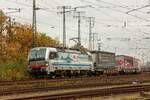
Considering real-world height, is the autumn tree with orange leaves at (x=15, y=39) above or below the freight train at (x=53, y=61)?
above

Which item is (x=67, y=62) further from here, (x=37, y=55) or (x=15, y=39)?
(x=15, y=39)

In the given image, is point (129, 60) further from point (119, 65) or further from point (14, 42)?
point (14, 42)

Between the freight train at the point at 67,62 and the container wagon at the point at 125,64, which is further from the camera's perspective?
the container wagon at the point at 125,64

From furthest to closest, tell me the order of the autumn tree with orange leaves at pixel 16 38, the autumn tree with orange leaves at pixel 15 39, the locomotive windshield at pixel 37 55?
the autumn tree with orange leaves at pixel 16 38, the autumn tree with orange leaves at pixel 15 39, the locomotive windshield at pixel 37 55

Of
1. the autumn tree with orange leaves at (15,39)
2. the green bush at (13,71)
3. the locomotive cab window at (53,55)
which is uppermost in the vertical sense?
the autumn tree with orange leaves at (15,39)

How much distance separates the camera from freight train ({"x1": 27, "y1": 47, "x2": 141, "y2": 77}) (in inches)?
1702

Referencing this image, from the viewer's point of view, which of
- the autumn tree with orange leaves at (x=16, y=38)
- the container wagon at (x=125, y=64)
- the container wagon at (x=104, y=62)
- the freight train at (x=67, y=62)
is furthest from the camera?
the autumn tree with orange leaves at (x=16, y=38)

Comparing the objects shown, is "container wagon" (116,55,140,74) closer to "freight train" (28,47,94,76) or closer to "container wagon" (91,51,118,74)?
"container wagon" (91,51,118,74)

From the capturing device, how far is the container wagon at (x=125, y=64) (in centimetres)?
6650

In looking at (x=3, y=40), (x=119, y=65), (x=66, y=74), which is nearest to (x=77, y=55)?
(x=66, y=74)

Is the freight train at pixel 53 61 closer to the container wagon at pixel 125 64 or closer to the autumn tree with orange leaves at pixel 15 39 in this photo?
the autumn tree with orange leaves at pixel 15 39

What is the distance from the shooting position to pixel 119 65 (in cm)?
6562

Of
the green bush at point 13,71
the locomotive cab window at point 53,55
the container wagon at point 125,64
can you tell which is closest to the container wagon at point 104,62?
the container wagon at point 125,64

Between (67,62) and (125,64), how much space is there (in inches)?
920
